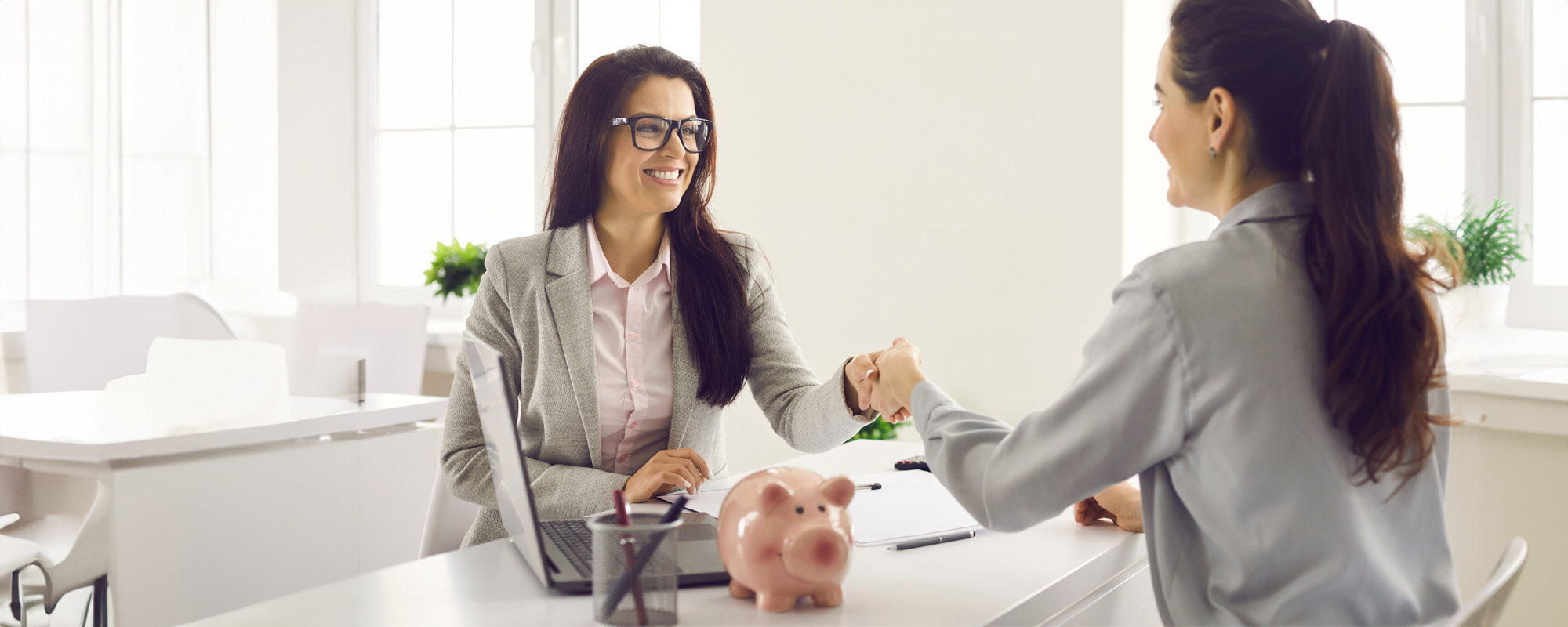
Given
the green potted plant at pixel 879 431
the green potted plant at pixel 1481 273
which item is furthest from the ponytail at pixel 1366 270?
the green potted plant at pixel 879 431

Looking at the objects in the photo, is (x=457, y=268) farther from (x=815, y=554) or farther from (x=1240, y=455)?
(x=1240, y=455)

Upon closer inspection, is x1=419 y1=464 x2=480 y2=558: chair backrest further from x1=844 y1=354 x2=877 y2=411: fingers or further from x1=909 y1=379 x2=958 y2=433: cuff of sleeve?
x1=909 y1=379 x2=958 y2=433: cuff of sleeve

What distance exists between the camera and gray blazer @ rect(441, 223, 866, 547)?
147 cm

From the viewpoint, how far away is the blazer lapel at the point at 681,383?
1.56 metres

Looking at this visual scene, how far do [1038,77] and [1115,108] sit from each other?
0.73 ft

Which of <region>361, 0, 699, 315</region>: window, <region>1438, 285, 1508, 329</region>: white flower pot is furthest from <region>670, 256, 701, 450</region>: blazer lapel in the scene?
<region>361, 0, 699, 315</region>: window

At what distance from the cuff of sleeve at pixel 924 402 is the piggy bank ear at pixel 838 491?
0.18 meters

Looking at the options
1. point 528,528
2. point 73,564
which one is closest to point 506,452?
point 528,528

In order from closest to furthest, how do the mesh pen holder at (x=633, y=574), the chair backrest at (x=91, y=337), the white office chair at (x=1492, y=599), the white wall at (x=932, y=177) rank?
the white office chair at (x=1492, y=599)
the mesh pen holder at (x=633, y=574)
the white wall at (x=932, y=177)
the chair backrest at (x=91, y=337)

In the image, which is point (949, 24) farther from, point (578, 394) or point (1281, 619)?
point (1281, 619)

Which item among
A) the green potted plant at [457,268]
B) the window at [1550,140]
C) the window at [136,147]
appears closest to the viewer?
Result: the window at [1550,140]

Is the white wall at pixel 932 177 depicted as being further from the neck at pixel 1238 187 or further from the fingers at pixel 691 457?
the neck at pixel 1238 187

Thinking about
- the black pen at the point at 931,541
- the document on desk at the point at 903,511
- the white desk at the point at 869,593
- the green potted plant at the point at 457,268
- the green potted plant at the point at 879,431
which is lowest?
the green potted plant at the point at 879,431

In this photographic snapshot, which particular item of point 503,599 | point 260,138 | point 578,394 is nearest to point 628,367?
point 578,394
